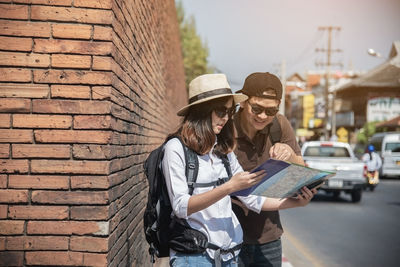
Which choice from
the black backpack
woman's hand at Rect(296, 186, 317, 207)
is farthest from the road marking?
the black backpack

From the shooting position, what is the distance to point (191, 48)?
1411 inches

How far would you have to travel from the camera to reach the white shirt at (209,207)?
2480mm

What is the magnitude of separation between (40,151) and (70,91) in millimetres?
371

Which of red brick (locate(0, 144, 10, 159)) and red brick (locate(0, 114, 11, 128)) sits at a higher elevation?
red brick (locate(0, 114, 11, 128))

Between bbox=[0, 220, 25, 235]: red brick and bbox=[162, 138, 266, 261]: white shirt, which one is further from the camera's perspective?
bbox=[0, 220, 25, 235]: red brick

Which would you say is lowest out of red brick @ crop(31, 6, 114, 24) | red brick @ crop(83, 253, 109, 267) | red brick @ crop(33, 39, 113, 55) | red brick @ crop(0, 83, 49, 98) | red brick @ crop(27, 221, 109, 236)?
red brick @ crop(83, 253, 109, 267)

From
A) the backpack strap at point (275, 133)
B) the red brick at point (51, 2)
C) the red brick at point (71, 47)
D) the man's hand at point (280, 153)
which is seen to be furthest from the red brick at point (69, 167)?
the backpack strap at point (275, 133)

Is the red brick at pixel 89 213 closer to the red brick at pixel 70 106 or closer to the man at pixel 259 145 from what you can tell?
the red brick at pixel 70 106

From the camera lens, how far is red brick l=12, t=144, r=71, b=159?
107 inches

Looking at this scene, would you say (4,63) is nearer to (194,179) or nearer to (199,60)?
(194,179)

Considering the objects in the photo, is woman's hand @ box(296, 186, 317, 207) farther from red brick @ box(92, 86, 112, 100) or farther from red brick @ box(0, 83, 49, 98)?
red brick @ box(0, 83, 49, 98)

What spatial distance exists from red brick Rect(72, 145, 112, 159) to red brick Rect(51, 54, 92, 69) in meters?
0.45

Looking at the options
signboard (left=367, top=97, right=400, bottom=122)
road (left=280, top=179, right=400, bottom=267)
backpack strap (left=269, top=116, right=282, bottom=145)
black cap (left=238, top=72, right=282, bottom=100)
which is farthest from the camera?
signboard (left=367, top=97, right=400, bottom=122)

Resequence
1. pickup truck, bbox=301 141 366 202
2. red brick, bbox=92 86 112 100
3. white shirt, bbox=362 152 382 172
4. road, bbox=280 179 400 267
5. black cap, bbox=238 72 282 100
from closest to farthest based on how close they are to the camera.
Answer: red brick, bbox=92 86 112 100 → black cap, bbox=238 72 282 100 → road, bbox=280 179 400 267 → pickup truck, bbox=301 141 366 202 → white shirt, bbox=362 152 382 172
